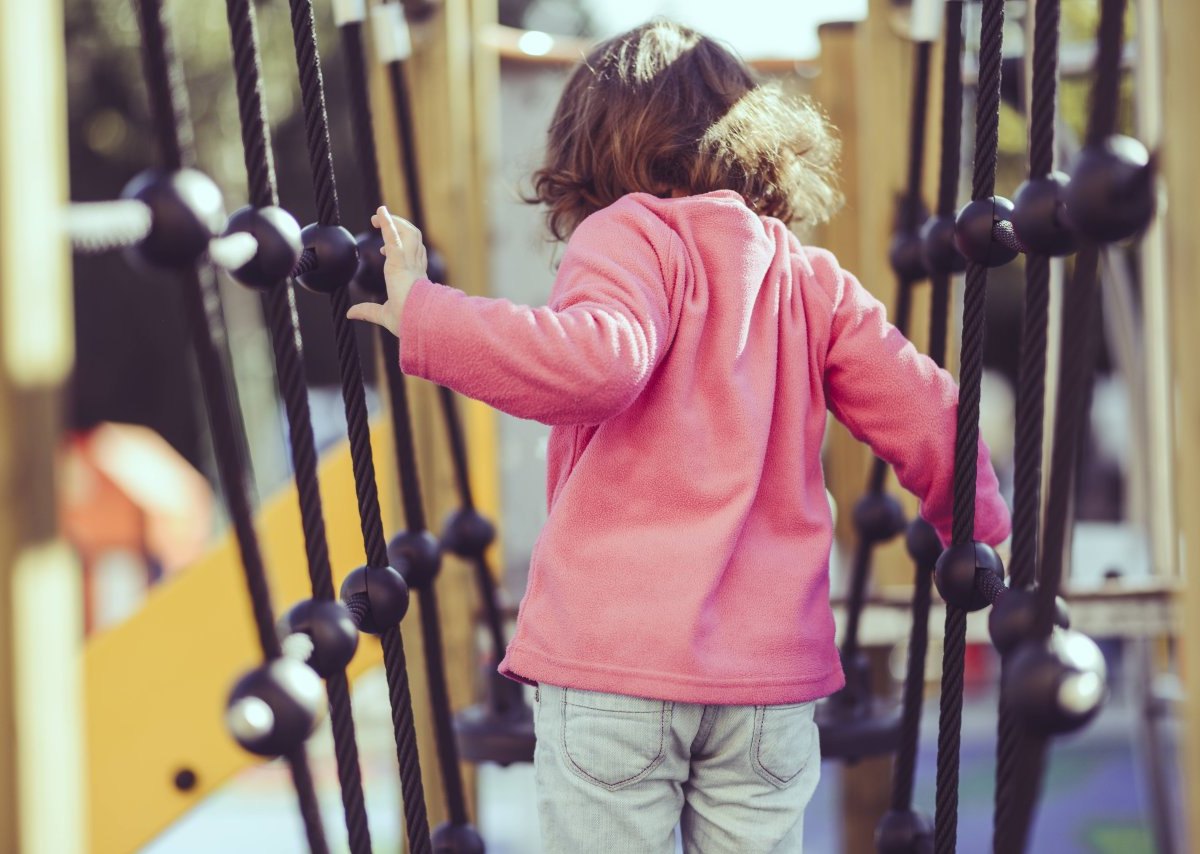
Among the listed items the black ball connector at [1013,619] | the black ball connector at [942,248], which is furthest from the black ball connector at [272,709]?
the black ball connector at [942,248]

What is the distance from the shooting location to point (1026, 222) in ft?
2.72

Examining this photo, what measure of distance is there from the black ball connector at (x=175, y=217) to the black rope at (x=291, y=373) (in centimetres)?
11

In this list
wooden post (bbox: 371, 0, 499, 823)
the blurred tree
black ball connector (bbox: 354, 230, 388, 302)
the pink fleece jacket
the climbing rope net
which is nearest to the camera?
the climbing rope net

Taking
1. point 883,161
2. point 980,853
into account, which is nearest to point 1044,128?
point 883,161

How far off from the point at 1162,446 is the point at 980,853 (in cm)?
100

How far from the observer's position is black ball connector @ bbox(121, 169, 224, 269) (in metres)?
0.77

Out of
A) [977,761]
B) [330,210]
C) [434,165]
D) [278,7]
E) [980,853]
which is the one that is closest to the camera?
[330,210]

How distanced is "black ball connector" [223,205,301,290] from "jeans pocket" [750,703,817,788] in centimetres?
48

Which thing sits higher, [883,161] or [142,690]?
[883,161]

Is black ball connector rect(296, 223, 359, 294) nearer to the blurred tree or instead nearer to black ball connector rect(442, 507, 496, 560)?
black ball connector rect(442, 507, 496, 560)

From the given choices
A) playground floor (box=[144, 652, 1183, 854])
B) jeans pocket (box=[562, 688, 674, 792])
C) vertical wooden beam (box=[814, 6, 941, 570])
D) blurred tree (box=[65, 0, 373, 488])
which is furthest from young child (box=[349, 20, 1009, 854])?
blurred tree (box=[65, 0, 373, 488])

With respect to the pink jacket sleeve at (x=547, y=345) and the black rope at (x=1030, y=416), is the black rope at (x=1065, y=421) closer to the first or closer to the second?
the black rope at (x=1030, y=416)

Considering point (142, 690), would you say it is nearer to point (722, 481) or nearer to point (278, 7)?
point (722, 481)

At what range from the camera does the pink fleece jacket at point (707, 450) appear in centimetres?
98
